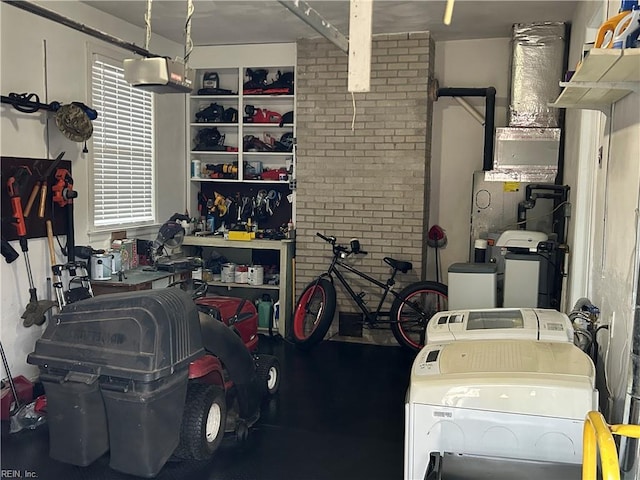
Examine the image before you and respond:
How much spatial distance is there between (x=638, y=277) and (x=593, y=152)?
203 centimetres

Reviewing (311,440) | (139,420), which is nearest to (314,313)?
(311,440)

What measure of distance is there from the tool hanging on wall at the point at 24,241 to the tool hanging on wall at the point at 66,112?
42cm

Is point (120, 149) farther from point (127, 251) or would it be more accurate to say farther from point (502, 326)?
point (502, 326)

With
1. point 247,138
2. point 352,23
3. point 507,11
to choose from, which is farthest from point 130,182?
point 352,23

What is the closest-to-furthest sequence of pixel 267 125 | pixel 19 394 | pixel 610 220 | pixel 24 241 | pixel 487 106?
pixel 610 220 → pixel 19 394 → pixel 24 241 → pixel 487 106 → pixel 267 125

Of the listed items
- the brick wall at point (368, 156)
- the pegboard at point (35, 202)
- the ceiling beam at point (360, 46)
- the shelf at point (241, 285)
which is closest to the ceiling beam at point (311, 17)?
the ceiling beam at point (360, 46)

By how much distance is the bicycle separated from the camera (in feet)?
18.4

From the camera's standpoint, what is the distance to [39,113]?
4.39 metres

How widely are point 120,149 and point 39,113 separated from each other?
1.07 metres

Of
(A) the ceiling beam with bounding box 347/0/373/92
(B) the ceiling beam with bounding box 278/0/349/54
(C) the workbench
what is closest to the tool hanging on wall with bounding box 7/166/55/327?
(C) the workbench

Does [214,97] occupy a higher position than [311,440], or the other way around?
[214,97]

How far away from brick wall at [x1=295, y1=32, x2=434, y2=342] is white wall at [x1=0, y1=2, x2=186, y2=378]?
1.95 metres

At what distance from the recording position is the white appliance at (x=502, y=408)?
2.07 m

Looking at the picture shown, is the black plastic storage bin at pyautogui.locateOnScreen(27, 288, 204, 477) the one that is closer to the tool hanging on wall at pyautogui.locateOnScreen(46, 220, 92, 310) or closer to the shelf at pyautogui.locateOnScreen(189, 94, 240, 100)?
the tool hanging on wall at pyautogui.locateOnScreen(46, 220, 92, 310)
